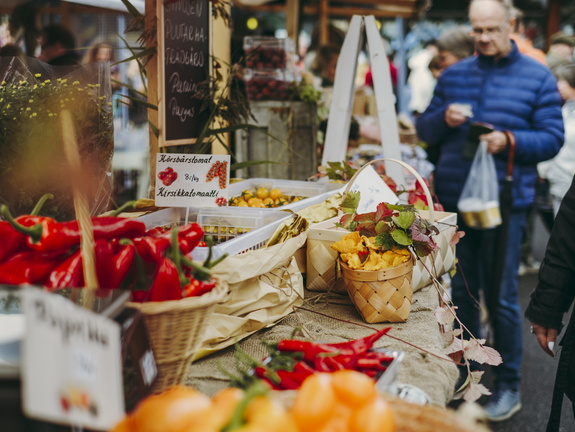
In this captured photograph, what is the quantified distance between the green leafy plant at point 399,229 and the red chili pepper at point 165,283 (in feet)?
2.93

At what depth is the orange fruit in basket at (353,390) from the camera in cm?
95

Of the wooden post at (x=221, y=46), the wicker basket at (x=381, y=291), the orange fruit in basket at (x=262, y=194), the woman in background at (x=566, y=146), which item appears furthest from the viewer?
the woman in background at (x=566, y=146)

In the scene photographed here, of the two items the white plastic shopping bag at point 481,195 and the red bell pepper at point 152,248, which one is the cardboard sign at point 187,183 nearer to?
the red bell pepper at point 152,248

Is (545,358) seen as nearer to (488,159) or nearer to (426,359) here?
(488,159)

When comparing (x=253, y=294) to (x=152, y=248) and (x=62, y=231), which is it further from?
(x=62, y=231)

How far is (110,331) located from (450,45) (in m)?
4.27

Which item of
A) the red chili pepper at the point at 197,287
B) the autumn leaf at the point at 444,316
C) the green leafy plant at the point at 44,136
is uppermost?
the green leafy plant at the point at 44,136

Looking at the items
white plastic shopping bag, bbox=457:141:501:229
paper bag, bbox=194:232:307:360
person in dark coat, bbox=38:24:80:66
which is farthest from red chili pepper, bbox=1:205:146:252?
person in dark coat, bbox=38:24:80:66

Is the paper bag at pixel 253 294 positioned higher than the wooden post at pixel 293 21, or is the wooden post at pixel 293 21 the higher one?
the wooden post at pixel 293 21

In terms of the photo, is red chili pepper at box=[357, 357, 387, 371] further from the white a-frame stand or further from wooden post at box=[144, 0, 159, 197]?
the white a-frame stand

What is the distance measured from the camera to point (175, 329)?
1267mm

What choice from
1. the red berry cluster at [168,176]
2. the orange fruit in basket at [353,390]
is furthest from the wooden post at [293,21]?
the orange fruit in basket at [353,390]

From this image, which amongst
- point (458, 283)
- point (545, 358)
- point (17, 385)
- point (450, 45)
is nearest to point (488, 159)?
point (458, 283)

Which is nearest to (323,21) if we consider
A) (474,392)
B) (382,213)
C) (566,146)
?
(566,146)
